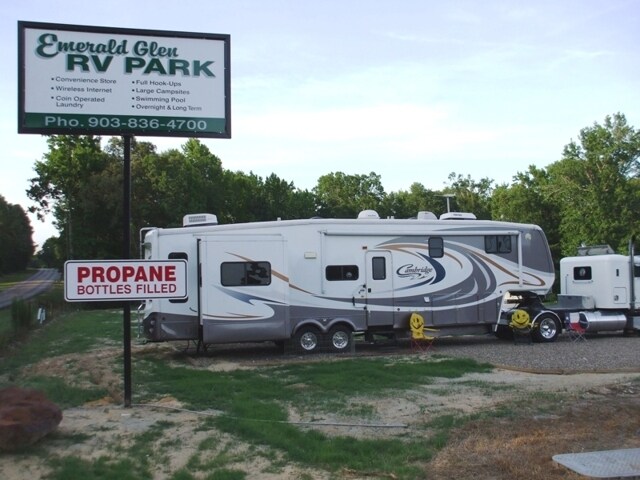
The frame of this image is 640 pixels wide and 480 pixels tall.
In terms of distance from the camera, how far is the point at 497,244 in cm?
1728

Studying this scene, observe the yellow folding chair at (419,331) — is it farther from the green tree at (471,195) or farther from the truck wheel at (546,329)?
the green tree at (471,195)

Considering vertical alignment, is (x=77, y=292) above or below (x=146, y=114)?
below

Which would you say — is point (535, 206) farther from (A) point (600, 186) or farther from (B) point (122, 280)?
(B) point (122, 280)

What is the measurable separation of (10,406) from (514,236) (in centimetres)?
1361

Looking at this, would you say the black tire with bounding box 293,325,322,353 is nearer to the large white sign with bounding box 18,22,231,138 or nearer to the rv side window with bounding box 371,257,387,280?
the rv side window with bounding box 371,257,387,280

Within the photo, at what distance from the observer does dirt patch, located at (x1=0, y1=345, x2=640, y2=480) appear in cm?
620

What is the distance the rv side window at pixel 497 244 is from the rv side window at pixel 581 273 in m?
3.83

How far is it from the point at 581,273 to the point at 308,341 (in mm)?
9315

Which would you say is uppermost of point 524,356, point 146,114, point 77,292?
point 146,114

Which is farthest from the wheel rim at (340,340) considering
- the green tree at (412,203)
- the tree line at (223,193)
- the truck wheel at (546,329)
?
the green tree at (412,203)

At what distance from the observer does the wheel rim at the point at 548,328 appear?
57.7 feet

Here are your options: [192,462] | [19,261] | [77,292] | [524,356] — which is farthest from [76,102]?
[19,261]

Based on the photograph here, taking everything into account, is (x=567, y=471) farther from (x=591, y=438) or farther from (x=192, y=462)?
(x=192, y=462)

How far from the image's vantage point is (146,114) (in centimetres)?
935
